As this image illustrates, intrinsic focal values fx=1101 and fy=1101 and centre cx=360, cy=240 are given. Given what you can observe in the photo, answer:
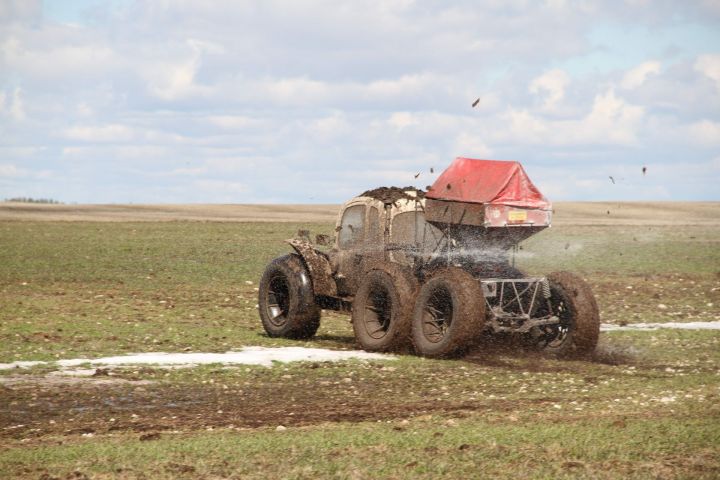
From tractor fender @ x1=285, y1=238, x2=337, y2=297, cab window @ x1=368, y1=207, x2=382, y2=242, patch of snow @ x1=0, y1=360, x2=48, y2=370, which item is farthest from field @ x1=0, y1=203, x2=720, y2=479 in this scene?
cab window @ x1=368, y1=207, x2=382, y2=242

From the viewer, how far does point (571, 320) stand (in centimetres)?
1838

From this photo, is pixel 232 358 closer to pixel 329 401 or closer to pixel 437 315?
pixel 437 315

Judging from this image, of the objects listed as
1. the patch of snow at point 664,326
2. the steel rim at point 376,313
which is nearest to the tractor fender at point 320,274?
the steel rim at point 376,313

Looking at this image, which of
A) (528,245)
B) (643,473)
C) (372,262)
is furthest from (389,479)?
(528,245)

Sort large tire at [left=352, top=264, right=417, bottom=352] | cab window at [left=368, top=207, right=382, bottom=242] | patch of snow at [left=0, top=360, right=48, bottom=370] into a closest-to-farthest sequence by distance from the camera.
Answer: patch of snow at [left=0, top=360, right=48, bottom=370]
large tire at [left=352, top=264, right=417, bottom=352]
cab window at [left=368, top=207, right=382, bottom=242]

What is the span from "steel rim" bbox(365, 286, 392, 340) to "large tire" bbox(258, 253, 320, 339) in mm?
1625

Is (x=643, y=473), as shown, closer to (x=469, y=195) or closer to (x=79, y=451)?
(x=79, y=451)

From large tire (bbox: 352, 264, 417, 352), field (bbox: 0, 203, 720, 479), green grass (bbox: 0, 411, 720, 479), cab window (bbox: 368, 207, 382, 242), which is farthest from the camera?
cab window (bbox: 368, 207, 382, 242)

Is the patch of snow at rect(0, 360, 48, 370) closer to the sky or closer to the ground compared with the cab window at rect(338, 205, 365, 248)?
closer to the ground

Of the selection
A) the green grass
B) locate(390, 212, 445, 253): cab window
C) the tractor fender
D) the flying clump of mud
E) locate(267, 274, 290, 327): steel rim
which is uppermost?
the flying clump of mud

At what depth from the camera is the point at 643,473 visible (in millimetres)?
9922

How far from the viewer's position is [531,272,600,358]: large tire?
59.8 ft

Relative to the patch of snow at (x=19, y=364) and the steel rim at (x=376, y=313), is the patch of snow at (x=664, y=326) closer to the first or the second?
the steel rim at (x=376, y=313)

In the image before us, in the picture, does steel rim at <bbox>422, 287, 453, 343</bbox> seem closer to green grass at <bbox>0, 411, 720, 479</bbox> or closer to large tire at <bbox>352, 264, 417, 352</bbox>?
large tire at <bbox>352, 264, 417, 352</bbox>
